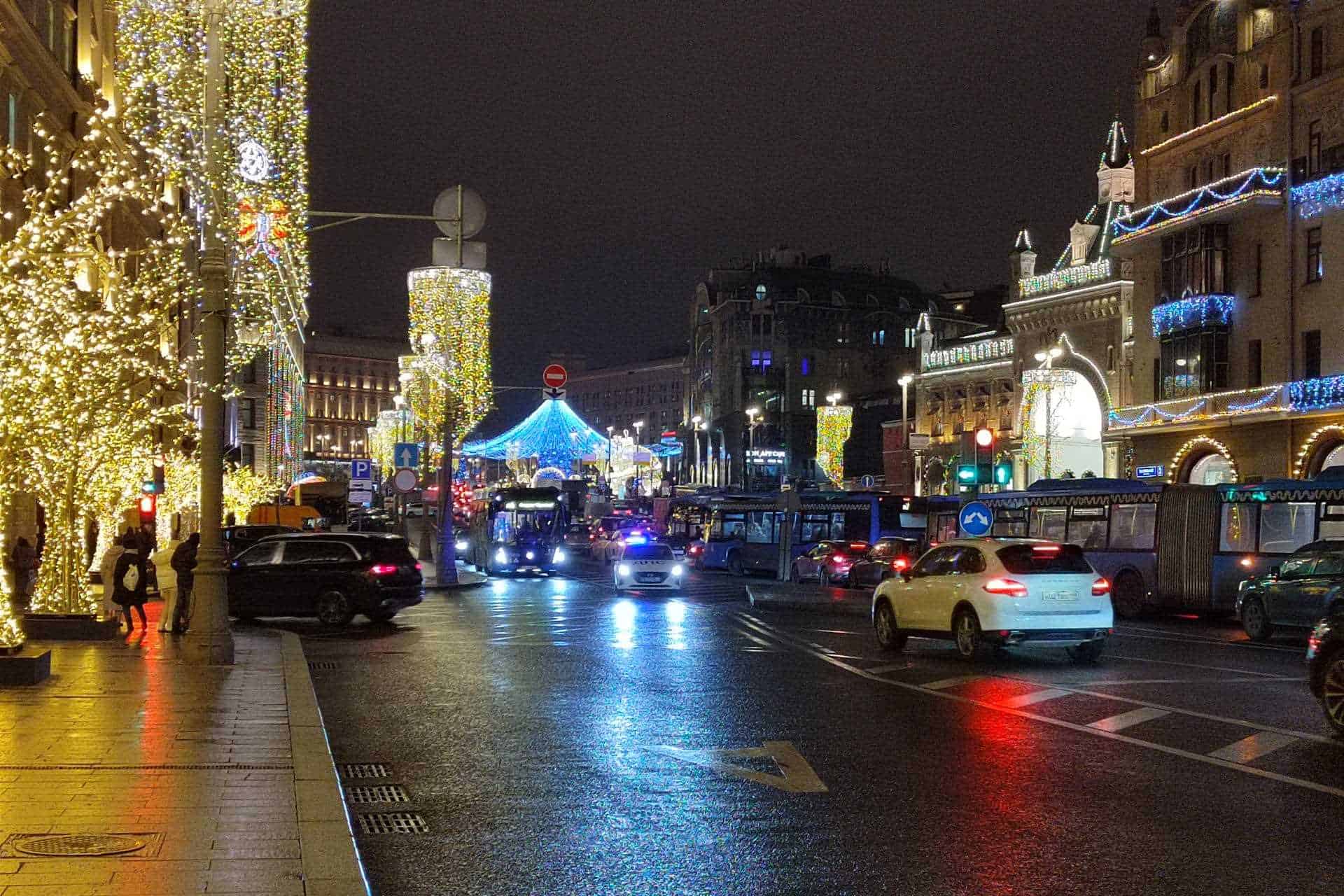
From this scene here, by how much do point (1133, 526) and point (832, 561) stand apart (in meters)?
12.7

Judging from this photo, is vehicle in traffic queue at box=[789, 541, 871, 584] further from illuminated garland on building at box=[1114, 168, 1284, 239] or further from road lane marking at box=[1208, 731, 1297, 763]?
road lane marking at box=[1208, 731, 1297, 763]

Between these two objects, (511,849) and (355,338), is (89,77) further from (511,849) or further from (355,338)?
(355,338)

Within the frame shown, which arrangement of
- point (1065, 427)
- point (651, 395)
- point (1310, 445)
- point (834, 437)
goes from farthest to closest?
point (651, 395)
point (834, 437)
point (1065, 427)
point (1310, 445)

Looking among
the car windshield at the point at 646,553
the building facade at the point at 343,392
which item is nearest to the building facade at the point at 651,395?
the building facade at the point at 343,392

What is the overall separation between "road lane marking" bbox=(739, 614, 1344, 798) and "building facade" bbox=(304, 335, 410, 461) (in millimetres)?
165943

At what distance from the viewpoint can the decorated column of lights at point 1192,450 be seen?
50.6 metres

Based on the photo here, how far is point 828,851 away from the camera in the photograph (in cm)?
871

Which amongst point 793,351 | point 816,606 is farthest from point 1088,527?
point 793,351

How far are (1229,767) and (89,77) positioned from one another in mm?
38895

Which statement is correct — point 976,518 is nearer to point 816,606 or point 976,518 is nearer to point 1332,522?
point 816,606

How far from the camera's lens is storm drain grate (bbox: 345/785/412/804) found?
10.4 metres

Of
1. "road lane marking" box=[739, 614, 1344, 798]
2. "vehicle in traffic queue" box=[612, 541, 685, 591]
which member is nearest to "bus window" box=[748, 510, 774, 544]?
"vehicle in traffic queue" box=[612, 541, 685, 591]

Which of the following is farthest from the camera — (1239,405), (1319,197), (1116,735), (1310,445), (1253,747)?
(1239,405)

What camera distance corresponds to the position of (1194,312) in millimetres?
52719
